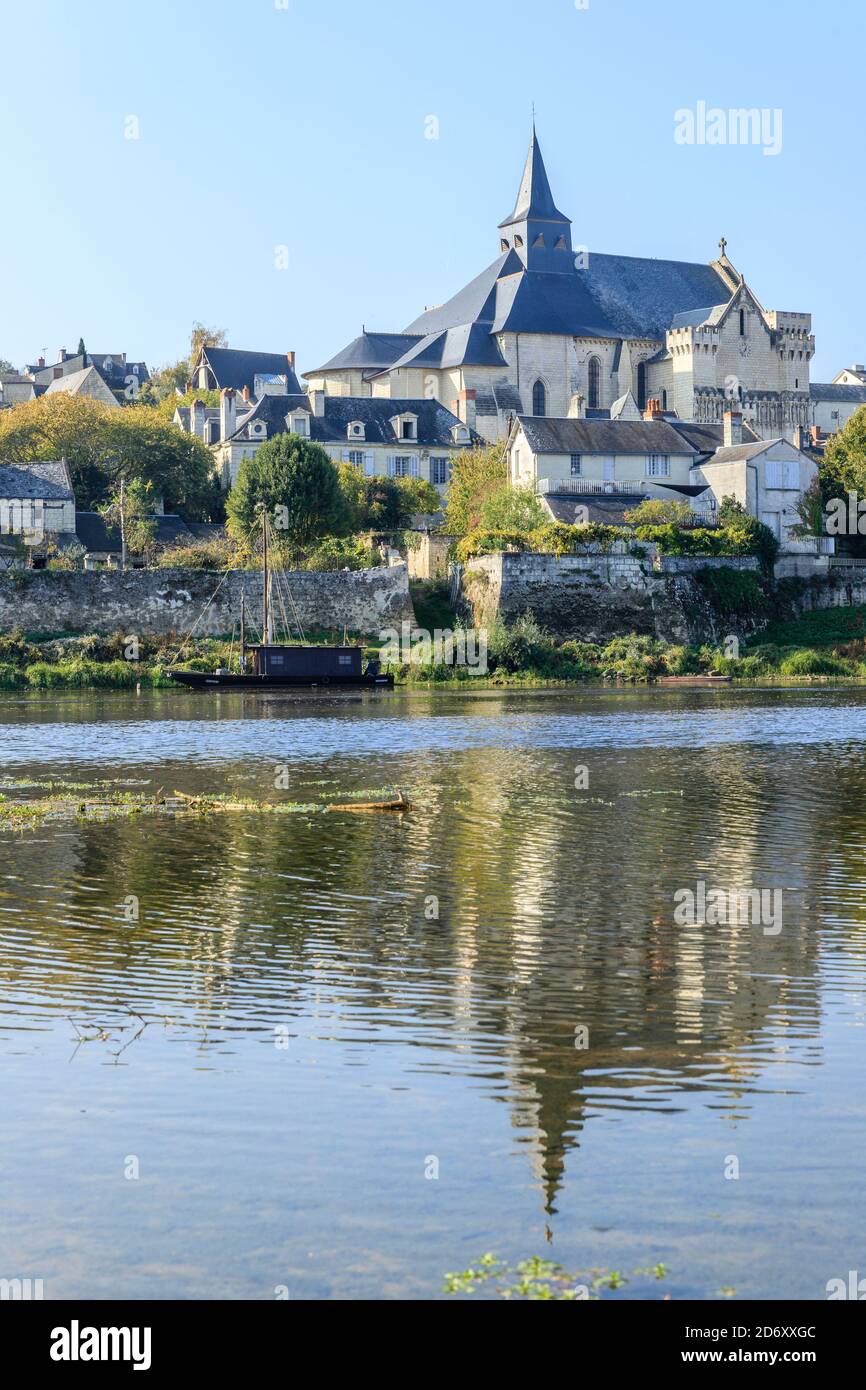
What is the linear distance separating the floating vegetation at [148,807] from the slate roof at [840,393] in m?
104

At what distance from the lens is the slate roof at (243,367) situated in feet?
379

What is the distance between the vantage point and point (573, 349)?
345 feet

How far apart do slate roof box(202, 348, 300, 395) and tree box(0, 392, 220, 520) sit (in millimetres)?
26616

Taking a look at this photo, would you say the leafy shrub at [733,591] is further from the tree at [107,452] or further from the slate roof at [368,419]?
the tree at [107,452]

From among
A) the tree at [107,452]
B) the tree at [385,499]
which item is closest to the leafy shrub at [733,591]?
the tree at [385,499]

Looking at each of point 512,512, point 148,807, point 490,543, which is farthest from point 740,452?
point 148,807

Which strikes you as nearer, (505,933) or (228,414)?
(505,933)

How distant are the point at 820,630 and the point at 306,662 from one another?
987 inches

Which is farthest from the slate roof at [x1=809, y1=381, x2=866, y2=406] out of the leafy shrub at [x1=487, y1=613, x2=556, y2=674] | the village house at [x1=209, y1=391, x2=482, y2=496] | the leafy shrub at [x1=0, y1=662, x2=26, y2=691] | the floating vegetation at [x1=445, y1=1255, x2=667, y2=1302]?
the floating vegetation at [x1=445, y1=1255, x2=667, y2=1302]

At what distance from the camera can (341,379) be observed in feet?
360

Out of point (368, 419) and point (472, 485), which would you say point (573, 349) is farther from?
point (472, 485)

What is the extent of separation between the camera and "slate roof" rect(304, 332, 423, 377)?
356ft

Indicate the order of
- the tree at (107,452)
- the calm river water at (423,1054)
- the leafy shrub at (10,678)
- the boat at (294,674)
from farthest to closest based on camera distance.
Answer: the tree at (107,452)
the leafy shrub at (10,678)
the boat at (294,674)
the calm river water at (423,1054)
